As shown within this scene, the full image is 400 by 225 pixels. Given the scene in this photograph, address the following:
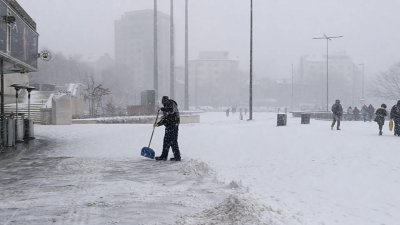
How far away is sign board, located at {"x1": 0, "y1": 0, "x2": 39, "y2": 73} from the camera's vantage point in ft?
47.5

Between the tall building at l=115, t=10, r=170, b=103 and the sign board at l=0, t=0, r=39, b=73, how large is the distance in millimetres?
114370

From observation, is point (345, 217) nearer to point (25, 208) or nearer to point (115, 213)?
point (115, 213)

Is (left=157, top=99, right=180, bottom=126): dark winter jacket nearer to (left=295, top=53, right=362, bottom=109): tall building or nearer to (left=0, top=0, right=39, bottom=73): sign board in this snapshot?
(left=0, top=0, right=39, bottom=73): sign board

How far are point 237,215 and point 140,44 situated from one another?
457 ft

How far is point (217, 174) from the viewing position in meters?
9.63

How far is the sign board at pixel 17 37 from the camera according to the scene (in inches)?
570

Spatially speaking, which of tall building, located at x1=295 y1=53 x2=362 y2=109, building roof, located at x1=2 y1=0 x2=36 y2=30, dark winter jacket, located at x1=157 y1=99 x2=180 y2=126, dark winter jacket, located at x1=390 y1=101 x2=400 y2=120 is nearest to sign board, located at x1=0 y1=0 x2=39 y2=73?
building roof, located at x1=2 y1=0 x2=36 y2=30

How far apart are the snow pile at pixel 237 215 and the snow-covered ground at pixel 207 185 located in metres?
0.01

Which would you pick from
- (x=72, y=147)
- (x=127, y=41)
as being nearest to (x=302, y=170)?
(x=72, y=147)

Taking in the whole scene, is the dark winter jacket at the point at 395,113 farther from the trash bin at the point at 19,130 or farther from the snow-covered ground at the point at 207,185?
the trash bin at the point at 19,130

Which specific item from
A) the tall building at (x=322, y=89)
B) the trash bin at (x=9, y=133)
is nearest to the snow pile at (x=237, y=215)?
the trash bin at (x=9, y=133)

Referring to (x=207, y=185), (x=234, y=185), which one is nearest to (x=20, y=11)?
(x=207, y=185)

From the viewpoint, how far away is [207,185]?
831 centimetres

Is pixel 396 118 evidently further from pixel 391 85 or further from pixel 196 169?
pixel 391 85
